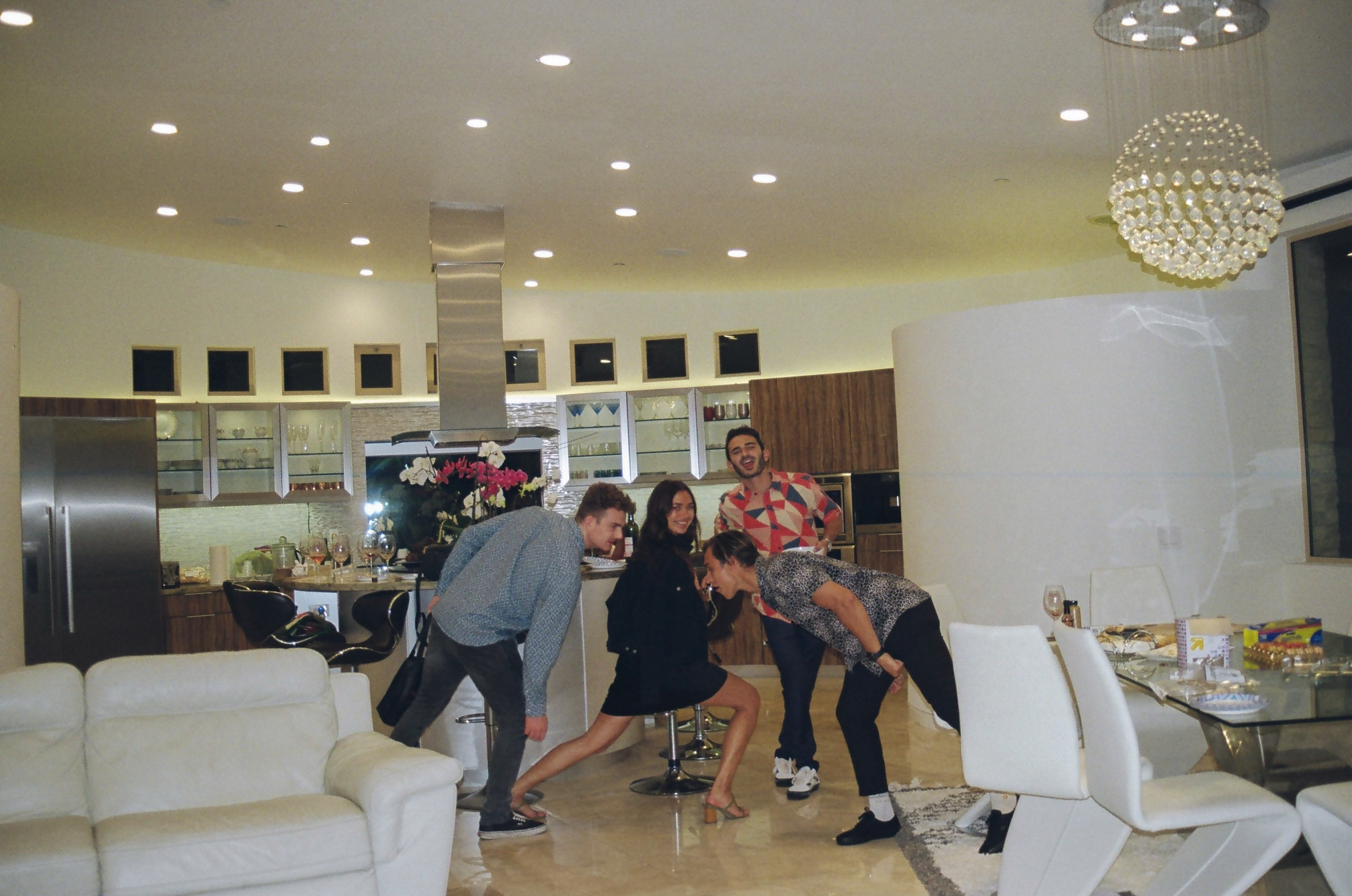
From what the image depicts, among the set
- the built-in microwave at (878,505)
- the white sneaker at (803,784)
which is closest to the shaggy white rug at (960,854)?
the white sneaker at (803,784)

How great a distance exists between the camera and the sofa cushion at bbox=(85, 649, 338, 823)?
3732 mm

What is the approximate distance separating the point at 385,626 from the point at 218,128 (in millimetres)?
2450

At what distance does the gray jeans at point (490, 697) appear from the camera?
14.6 ft

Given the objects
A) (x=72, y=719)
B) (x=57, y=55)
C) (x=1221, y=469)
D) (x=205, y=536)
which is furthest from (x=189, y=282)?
(x=1221, y=469)

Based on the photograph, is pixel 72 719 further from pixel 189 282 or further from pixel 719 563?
pixel 189 282

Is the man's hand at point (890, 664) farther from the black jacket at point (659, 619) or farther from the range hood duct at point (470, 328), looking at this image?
the range hood duct at point (470, 328)

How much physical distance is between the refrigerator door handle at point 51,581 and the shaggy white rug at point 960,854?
5.27 meters

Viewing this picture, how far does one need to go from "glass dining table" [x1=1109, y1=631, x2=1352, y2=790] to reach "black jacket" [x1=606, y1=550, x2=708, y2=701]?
62.1 inches

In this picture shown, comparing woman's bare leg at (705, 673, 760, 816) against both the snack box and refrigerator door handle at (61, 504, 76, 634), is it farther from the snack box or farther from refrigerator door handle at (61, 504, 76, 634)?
refrigerator door handle at (61, 504, 76, 634)

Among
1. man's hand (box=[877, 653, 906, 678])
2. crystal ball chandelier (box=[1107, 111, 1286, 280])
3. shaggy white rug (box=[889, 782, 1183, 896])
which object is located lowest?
shaggy white rug (box=[889, 782, 1183, 896])

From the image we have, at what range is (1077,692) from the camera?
3.40m

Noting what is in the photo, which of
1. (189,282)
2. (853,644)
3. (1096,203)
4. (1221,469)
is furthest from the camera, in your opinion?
(189,282)

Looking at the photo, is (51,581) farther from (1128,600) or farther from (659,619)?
(1128,600)

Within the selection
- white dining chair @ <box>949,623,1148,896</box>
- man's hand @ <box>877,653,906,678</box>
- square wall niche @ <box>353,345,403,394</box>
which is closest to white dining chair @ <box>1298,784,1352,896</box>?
white dining chair @ <box>949,623,1148,896</box>
